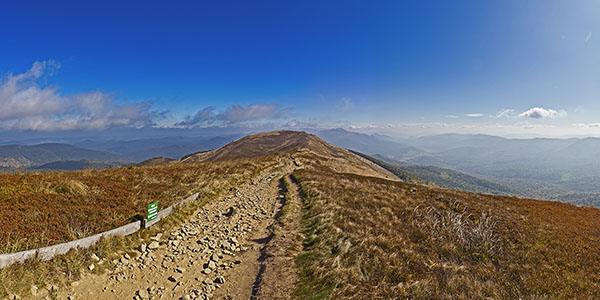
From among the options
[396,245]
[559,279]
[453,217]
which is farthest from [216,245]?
[453,217]

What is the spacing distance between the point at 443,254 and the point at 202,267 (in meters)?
10.1

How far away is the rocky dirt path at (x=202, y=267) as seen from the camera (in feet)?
23.9

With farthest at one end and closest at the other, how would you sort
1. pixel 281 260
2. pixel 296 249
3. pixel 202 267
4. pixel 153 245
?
pixel 296 249, pixel 153 245, pixel 281 260, pixel 202 267

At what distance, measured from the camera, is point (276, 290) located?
24.9 ft

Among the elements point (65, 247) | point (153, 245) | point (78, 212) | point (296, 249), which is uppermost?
point (78, 212)

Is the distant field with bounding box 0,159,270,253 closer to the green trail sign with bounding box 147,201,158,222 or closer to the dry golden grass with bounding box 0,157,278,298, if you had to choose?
the dry golden grass with bounding box 0,157,278,298

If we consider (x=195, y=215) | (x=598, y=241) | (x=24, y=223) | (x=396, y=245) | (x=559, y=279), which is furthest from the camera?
(x=195, y=215)

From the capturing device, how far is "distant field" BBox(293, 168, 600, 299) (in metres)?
7.35

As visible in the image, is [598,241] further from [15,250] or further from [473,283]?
[15,250]

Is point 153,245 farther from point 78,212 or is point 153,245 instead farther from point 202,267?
point 78,212

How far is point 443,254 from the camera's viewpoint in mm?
9992

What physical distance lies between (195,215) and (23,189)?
8644 millimetres

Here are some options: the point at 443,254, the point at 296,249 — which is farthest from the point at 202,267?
the point at 443,254

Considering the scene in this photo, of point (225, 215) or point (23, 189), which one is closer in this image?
point (23, 189)
